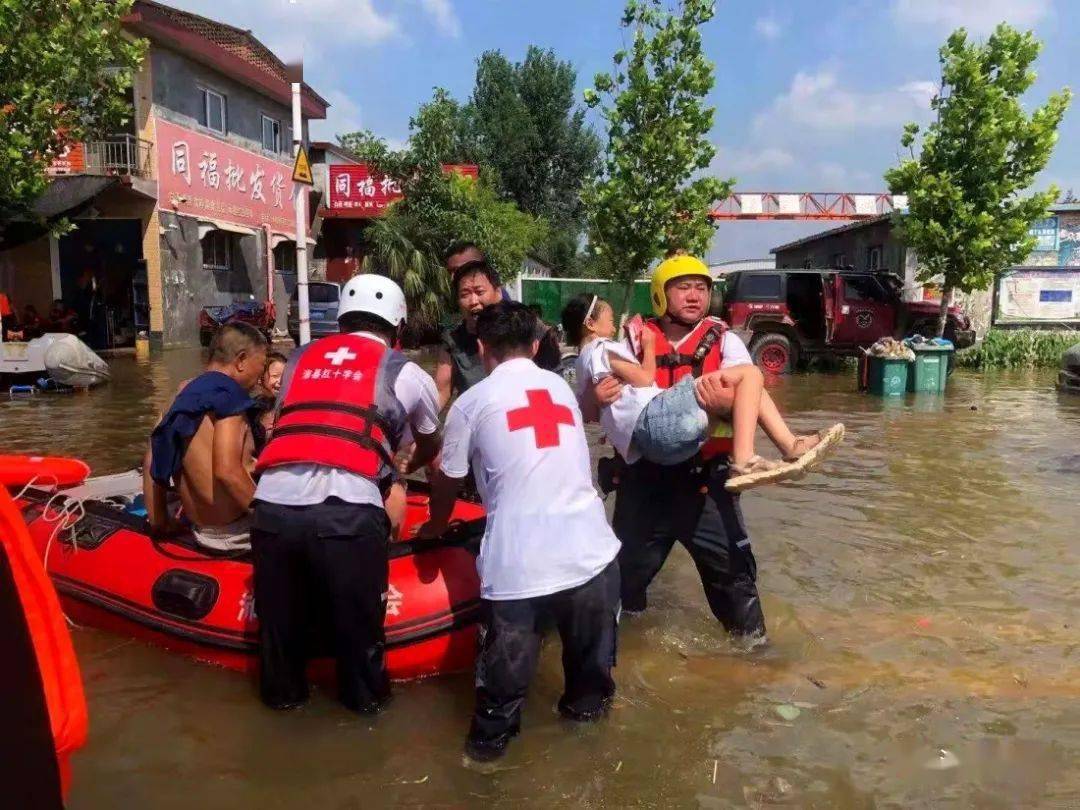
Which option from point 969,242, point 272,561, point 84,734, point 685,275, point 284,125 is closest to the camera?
point 84,734

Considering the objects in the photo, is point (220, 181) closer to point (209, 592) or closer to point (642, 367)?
point (209, 592)

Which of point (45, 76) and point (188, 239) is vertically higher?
point (45, 76)

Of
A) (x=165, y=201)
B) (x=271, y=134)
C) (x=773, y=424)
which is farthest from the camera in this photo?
(x=271, y=134)

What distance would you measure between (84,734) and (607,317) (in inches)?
134

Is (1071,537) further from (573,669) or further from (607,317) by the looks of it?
(573,669)

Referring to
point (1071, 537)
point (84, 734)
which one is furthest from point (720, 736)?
point (1071, 537)

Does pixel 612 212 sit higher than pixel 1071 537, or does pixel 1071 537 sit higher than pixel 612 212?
pixel 612 212

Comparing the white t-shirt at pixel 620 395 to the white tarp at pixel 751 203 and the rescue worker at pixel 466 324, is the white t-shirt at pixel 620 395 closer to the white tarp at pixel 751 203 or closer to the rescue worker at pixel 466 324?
the rescue worker at pixel 466 324

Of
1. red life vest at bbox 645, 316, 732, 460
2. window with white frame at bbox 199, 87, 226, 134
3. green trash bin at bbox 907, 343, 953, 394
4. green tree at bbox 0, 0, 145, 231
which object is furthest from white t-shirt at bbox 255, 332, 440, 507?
window with white frame at bbox 199, 87, 226, 134

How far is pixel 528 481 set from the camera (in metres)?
2.98

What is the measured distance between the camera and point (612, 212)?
17.5 m

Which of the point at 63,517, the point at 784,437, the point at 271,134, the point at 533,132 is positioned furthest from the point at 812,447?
the point at 533,132

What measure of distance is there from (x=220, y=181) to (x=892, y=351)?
1595cm

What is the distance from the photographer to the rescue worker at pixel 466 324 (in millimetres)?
4332
